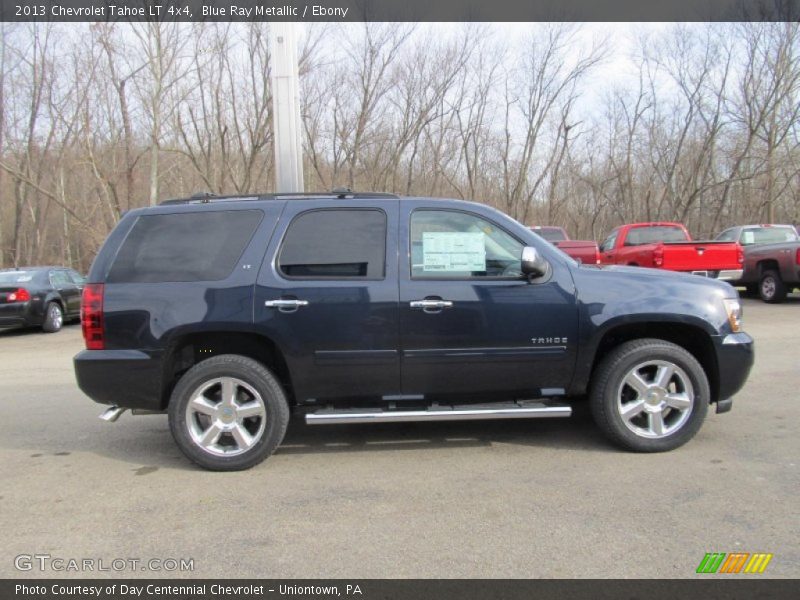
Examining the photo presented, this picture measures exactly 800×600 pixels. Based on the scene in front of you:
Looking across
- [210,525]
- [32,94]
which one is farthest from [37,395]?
[32,94]

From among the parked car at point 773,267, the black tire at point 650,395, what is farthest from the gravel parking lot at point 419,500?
the parked car at point 773,267

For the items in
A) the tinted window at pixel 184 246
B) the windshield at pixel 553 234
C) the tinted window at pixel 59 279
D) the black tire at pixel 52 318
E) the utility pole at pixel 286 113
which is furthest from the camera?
the windshield at pixel 553 234

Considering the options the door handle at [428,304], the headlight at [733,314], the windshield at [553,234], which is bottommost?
the headlight at [733,314]

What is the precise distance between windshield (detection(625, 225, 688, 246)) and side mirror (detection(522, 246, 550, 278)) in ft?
37.0

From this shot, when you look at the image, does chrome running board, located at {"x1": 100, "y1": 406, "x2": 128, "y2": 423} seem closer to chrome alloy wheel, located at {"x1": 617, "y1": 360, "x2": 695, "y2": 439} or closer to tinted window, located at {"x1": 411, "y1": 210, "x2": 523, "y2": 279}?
tinted window, located at {"x1": 411, "y1": 210, "x2": 523, "y2": 279}

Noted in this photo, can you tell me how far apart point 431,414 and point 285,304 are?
1324mm

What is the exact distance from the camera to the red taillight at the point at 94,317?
4.11 m

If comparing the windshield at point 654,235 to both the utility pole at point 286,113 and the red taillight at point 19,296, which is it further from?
the red taillight at point 19,296

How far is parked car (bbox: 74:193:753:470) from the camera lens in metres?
4.12

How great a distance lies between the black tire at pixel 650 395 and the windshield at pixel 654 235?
35.9 ft

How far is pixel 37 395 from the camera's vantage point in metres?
6.80

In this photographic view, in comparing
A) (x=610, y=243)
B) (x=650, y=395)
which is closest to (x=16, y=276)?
(x=650, y=395)

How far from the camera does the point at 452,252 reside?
4.29 meters
